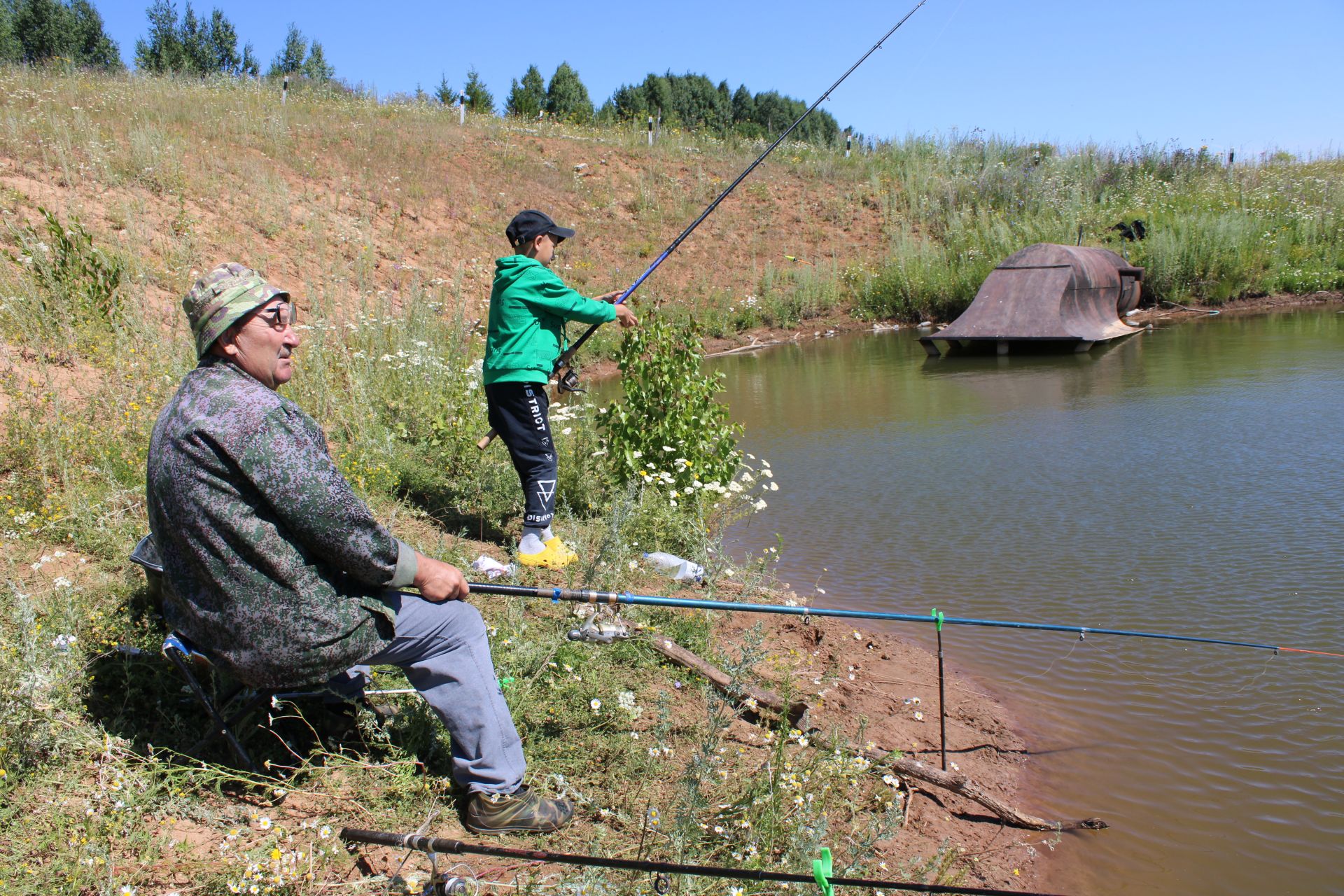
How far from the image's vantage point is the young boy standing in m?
5.04

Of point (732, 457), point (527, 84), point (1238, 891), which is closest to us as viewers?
point (1238, 891)

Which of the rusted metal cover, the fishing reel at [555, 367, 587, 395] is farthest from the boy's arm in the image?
the rusted metal cover

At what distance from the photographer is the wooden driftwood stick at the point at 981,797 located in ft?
11.2

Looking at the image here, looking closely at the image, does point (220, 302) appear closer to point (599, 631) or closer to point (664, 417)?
point (599, 631)

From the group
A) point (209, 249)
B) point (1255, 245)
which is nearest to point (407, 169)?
point (209, 249)

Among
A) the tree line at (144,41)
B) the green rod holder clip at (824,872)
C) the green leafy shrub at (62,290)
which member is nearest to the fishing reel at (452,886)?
the green rod holder clip at (824,872)

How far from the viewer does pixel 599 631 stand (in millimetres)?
3820

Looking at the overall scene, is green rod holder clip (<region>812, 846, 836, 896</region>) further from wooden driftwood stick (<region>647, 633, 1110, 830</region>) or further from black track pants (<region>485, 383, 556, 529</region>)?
black track pants (<region>485, 383, 556, 529</region>)

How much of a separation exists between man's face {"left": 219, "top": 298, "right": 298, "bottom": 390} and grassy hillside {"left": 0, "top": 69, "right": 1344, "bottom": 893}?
1.18 meters

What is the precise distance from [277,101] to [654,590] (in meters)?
20.3

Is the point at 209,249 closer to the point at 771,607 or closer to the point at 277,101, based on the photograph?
the point at 277,101

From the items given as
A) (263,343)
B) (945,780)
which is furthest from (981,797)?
(263,343)

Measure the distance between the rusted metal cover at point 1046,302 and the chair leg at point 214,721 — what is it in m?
12.9

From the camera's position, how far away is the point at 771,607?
3.21m
